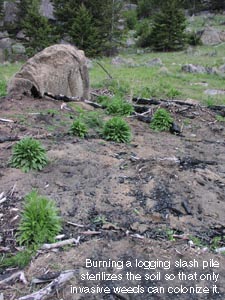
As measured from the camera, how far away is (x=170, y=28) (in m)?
23.9

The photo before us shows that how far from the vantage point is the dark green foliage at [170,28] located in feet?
77.5

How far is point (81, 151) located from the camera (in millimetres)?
5918

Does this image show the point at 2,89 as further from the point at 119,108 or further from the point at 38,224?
the point at 38,224

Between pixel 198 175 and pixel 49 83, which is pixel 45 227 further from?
pixel 49 83

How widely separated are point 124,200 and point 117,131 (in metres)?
2.10

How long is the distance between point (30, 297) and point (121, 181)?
228 centimetres

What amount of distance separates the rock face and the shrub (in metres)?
2.45

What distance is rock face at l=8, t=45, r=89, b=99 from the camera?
8516 mm

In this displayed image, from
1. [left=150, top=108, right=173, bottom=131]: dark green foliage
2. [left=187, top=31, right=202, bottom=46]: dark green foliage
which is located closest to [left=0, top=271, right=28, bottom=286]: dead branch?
[left=150, top=108, right=173, bottom=131]: dark green foliage

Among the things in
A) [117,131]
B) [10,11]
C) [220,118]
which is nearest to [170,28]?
[10,11]

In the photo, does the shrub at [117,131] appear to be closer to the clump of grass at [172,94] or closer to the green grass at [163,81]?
the green grass at [163,81]

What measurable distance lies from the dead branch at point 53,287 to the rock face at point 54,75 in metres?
5.69

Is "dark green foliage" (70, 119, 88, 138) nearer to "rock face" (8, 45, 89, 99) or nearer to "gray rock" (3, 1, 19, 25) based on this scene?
"rock face" (8, 45, 89, 99)

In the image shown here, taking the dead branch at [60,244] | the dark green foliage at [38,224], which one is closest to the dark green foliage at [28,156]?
the dark green foliage at [38,224]
